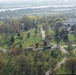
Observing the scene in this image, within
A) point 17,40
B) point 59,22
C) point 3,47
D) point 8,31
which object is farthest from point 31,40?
point 59,22

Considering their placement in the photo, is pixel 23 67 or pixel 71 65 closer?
pixel 23 67

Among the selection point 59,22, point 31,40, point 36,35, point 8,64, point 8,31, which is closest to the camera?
point 8,64

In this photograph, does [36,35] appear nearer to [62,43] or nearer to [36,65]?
[62,43]

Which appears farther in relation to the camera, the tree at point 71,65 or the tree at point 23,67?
the tree at point 71,65

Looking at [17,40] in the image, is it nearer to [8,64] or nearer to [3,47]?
[3,47]

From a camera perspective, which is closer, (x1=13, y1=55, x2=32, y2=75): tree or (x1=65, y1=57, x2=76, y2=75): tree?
(x1=13, y1=55, x2=32, y2=75): tree

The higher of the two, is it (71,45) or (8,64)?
(8,64)

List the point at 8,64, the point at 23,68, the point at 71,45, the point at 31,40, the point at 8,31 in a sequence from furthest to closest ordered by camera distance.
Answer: the point at 8,31 < the point at 31,40 < the point at 71,45 < the point at 8,64 < the point at 23,68

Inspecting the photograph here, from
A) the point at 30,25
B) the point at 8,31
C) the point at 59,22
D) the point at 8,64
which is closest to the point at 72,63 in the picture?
the point at 8,64

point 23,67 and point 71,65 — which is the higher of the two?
point 23,67

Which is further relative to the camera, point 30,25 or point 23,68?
point 30,25
